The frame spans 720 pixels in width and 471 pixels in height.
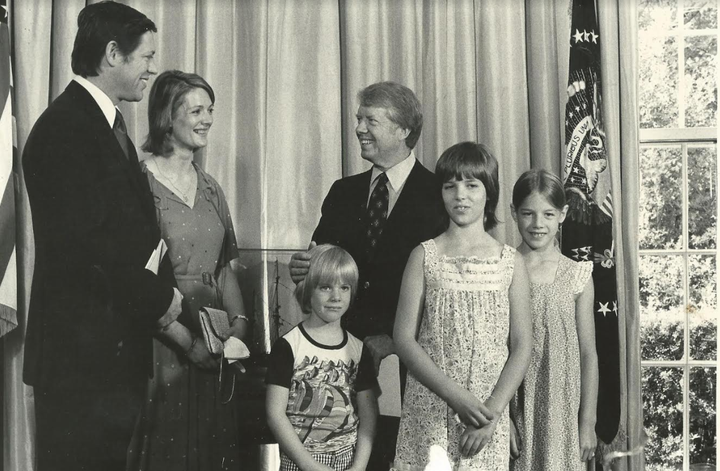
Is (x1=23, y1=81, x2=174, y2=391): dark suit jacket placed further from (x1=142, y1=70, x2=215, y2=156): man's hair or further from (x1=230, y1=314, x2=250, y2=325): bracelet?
(x1=230, y1=314, x2=250, y2=325): bracelet

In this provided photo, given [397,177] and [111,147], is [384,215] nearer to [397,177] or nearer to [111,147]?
[397,177]

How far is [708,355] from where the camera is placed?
2.69m

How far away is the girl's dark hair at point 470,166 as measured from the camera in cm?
222

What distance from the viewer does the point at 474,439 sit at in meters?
2.14

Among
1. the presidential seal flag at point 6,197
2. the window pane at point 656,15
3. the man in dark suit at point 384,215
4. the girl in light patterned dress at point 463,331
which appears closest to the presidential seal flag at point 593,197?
the window pane at point 656,15

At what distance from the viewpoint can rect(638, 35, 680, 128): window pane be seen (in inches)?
107

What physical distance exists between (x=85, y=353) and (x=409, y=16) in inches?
63.9

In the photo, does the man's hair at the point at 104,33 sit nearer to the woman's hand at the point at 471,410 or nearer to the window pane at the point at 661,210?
the woman's hand at the point at 471,410

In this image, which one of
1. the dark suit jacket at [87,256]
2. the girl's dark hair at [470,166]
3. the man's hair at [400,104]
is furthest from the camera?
the man's hair at [400,104]

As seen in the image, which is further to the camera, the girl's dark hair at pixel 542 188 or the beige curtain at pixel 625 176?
the beige curtain at pixel 625 176

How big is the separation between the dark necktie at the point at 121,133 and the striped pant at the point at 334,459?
44.0 inches

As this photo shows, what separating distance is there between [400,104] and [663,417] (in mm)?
1450

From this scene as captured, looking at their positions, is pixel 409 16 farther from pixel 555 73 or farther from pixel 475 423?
pixel 475 423

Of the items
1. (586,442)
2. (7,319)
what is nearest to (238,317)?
(7,319)
